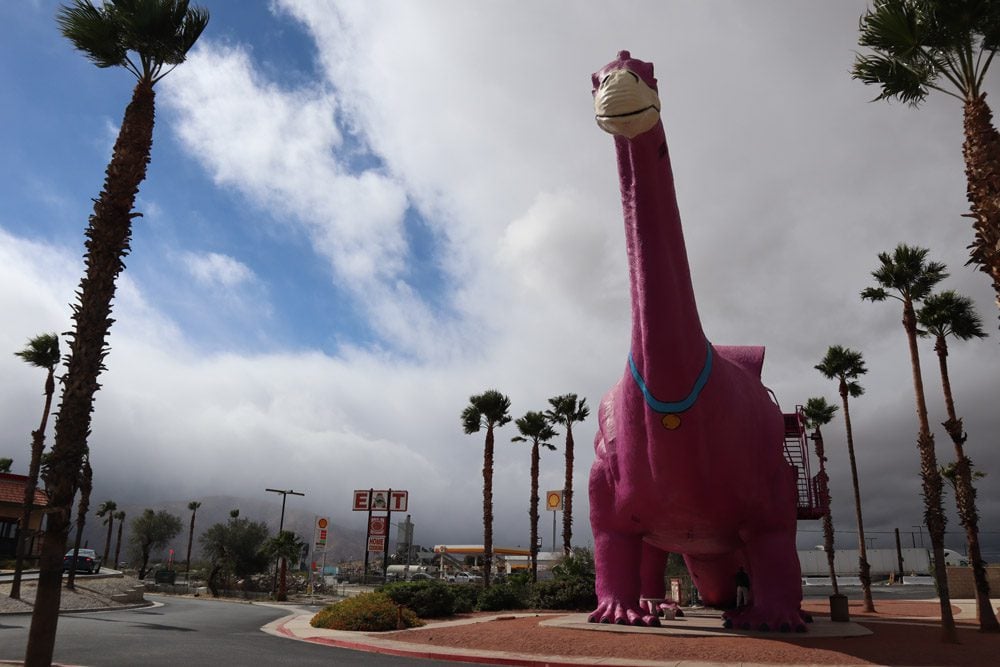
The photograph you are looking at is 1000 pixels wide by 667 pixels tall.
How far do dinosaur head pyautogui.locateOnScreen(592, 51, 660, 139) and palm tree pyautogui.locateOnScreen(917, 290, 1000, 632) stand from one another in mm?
14662

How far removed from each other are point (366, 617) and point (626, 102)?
1377 cm

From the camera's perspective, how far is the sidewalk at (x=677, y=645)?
10.3 m

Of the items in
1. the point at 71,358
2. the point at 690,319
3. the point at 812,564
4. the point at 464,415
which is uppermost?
the point at 464,415

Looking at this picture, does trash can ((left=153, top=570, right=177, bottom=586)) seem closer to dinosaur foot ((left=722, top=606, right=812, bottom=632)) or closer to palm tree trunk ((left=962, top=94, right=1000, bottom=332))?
dinosaur foot ((left=722, top=606, right=812, bottom=632))

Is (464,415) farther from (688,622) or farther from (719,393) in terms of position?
(719,393)

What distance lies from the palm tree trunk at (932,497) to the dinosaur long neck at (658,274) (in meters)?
6.85

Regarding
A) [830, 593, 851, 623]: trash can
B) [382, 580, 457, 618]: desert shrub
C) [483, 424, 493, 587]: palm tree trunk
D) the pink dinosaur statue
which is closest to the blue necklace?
the pink dinosaur statue

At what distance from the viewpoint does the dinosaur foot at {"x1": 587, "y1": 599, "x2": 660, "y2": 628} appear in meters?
12.5

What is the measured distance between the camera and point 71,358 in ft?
29.2

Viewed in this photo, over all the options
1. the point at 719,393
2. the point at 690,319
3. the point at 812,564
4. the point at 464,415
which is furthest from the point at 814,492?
the point at 812,564

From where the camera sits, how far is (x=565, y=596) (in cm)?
2231

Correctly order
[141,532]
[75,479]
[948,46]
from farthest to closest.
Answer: [141,532]
[948,46]
[75,479]

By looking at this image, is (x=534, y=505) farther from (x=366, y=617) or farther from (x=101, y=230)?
(x=101, y=230)

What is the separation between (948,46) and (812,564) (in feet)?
249
